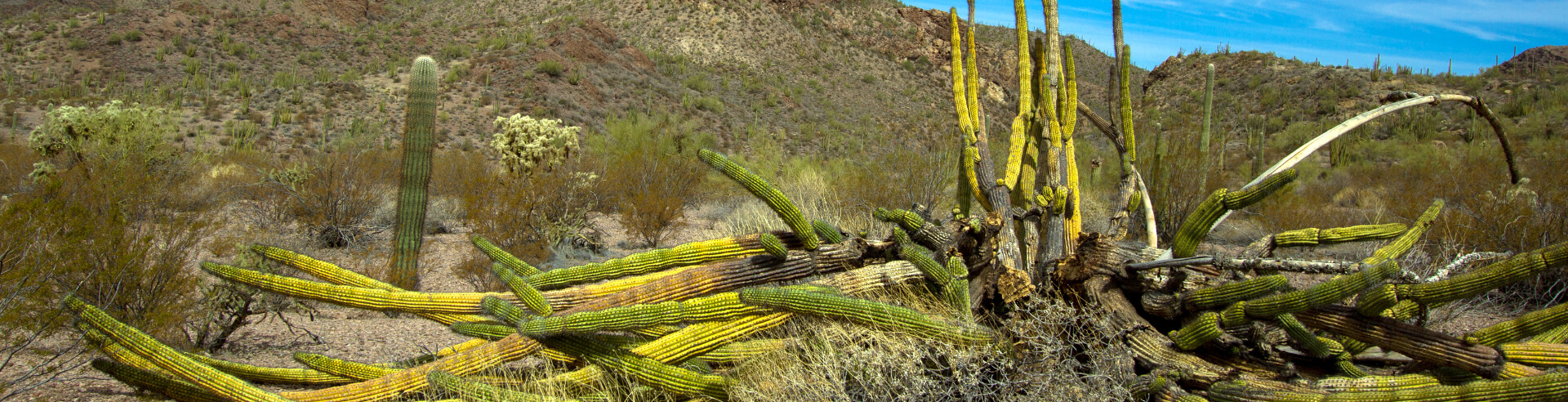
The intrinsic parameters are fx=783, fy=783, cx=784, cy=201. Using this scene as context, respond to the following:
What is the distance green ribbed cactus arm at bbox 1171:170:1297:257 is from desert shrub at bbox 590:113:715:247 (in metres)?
8.16

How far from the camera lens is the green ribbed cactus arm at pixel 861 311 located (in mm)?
3129

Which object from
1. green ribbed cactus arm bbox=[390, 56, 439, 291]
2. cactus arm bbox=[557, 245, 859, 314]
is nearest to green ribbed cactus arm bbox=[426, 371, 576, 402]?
cactus arm bbox=[557, 245, 859, 314]

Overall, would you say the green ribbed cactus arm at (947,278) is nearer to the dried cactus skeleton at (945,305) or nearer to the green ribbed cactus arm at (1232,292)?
the dried cactus skeleton at (945,305)

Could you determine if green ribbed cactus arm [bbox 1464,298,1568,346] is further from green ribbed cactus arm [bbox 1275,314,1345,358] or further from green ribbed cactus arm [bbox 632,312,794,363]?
green ribbed cactus arm [bbox 632,312,794,363]

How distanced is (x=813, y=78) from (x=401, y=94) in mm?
20591

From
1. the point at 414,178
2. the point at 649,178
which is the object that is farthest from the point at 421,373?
the point at 649,178

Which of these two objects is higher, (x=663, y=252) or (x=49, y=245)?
(x=663, y=252)

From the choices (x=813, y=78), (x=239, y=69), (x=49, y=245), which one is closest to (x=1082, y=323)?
(x=49, y=245)

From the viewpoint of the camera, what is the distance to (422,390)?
3.40 m

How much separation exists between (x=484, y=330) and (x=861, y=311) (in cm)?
166

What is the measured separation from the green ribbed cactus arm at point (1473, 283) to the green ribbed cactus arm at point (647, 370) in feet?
7.75

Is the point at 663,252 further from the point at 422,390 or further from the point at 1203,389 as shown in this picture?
the point at 1203,389

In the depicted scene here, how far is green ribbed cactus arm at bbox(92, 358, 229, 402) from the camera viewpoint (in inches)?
127

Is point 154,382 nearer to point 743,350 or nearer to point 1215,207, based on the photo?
Result: point 743,350
